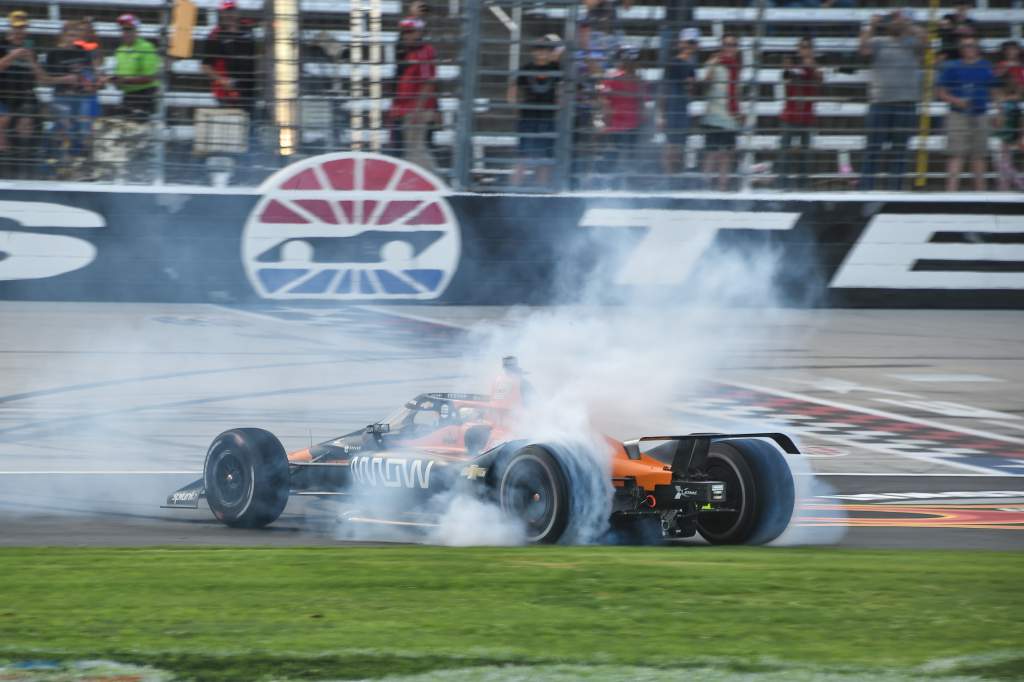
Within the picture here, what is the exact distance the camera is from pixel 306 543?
6.69m

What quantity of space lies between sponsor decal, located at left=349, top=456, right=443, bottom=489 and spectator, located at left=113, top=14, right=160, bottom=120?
26.2 feet

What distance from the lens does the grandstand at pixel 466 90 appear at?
14.2 m

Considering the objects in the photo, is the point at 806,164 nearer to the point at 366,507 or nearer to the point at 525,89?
the point at 525,89

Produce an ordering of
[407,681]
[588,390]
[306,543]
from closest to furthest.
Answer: [407,681] → [306,543] → [588,390]

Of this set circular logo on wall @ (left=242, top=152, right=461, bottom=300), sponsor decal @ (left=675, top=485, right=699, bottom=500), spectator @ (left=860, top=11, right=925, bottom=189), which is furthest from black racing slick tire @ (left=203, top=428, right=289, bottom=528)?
spectator @ (left=860, top=11, right=925, bottom=189)

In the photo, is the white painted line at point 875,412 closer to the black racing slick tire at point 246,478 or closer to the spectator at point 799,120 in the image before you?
the spectator at point 799,120

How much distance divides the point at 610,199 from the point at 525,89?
136 cm

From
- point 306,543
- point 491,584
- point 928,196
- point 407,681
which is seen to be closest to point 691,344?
point 928,196

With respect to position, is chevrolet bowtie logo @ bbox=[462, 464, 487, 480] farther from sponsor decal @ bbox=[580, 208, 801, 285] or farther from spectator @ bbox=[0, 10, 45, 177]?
spectator @ bbox=[0, 10, 45, 177]

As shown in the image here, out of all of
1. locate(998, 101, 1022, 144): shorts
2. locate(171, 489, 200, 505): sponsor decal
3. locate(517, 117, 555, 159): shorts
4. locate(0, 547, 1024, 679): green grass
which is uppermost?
locate(998, 101, 1022, 144): shorts

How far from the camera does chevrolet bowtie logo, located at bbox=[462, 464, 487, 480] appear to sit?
6496 mm

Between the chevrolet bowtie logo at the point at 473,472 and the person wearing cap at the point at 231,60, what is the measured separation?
333 inches

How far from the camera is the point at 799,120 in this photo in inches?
600

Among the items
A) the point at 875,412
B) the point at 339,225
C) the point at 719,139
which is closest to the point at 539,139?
the point at 719,139
